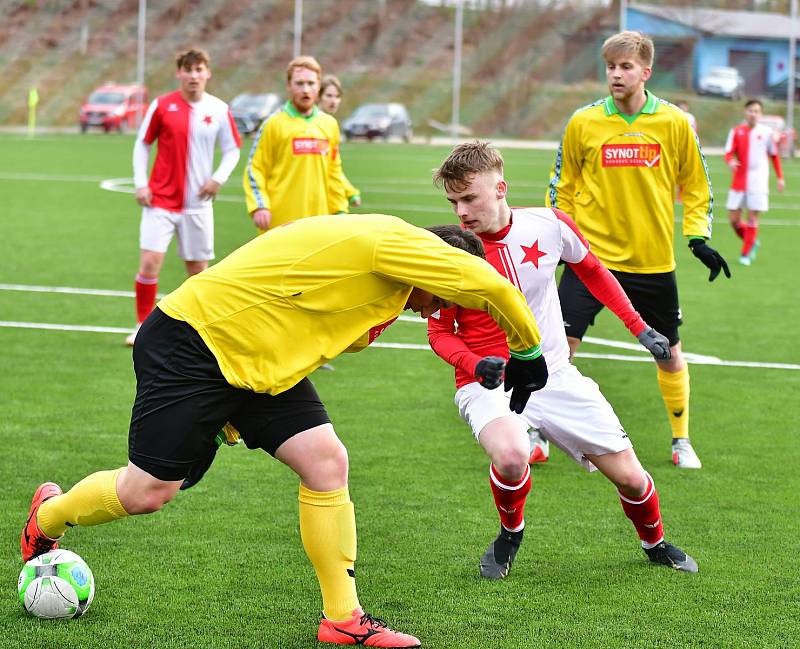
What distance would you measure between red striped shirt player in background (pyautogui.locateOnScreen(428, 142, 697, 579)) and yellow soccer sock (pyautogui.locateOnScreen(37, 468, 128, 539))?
1343 millimetres

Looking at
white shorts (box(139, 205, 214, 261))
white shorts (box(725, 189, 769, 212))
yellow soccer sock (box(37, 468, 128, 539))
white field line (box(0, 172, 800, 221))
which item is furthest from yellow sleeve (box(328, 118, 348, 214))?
white field line (box(0, 172, 800, 221))

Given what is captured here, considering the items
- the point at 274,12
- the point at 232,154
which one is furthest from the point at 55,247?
the point at 274,12

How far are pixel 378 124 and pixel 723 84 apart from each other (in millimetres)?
17678

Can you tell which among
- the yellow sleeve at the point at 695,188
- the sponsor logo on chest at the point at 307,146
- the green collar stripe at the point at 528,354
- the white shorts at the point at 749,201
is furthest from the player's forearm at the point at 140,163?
the white shorts at the point at 749,201

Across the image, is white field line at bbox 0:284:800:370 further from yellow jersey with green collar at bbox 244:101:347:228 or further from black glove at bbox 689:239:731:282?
black glove at bbox 689:239:731:282

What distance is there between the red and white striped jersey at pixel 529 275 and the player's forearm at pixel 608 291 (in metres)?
0.06

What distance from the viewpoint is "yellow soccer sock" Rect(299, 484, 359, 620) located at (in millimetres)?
4172

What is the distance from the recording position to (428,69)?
64500 mm

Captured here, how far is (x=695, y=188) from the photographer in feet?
22.8

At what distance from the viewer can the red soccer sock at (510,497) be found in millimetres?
4938

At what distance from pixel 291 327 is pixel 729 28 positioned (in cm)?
6263

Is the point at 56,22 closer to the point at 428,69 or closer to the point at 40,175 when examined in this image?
the point at 428,69

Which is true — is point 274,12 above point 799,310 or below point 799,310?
above

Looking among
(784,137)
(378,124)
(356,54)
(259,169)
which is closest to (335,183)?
(259,169)
